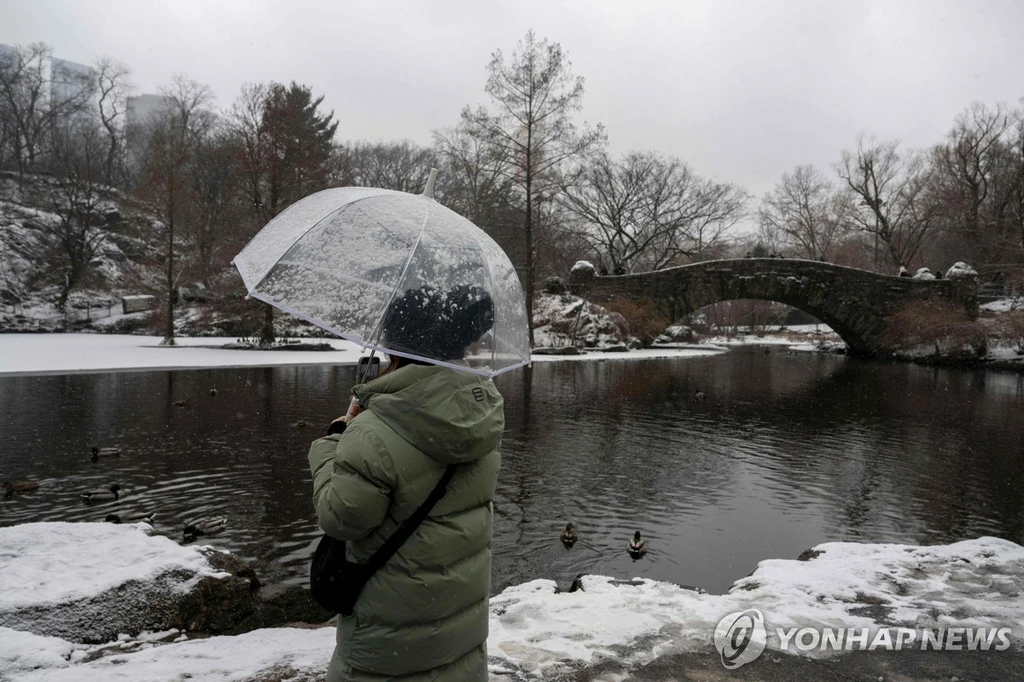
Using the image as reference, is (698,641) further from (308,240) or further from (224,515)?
(224,515)

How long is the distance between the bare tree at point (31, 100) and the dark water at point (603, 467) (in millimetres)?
34209

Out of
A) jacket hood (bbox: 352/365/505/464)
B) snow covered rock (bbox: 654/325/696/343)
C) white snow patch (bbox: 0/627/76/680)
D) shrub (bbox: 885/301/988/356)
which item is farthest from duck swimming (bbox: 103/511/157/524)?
snow covered rock (bbox: 654/325/696/343)

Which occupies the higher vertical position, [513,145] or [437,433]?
[513,145]

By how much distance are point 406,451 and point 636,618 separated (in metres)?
3.09

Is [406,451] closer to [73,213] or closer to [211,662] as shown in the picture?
[211,662]

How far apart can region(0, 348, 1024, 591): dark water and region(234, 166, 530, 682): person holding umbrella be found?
3.70 m

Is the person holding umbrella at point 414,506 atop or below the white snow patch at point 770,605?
atop

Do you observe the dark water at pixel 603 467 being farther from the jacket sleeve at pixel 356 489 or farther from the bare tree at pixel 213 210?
the bare tree at pixel 213 210

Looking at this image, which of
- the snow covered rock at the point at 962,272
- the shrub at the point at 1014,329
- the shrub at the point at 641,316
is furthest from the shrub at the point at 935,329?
the shrub at the point at 641,316

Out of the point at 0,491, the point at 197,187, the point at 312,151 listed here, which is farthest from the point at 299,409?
the point at 197,187

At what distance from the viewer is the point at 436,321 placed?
2373 mm

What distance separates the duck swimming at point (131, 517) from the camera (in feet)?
20.5

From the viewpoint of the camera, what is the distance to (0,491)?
725 centimetres

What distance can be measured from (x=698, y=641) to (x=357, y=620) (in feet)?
9.08
